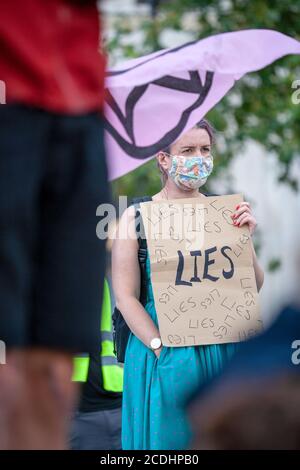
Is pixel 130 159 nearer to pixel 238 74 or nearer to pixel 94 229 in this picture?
pixel 238 74

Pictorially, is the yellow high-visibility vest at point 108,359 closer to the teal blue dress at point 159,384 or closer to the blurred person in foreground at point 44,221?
the teal blue dress at point 159,384

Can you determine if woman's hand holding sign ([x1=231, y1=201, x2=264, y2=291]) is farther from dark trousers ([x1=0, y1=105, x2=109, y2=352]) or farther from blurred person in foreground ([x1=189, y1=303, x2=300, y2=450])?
blurred person in foreground ([x1=189, y1=303, x2=300, y2=450])

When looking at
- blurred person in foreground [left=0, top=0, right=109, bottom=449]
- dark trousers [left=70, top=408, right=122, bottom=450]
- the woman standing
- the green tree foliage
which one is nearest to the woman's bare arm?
the woman standing

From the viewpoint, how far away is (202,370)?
4.26 metres

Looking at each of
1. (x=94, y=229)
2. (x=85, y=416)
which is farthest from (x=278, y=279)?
(x=94, y=229)

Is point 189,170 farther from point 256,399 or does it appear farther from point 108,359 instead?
point 256,399

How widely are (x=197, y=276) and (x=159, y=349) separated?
1.23ft

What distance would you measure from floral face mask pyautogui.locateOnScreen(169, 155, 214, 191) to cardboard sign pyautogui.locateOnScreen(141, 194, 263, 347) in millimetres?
102

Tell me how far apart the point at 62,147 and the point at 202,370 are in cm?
238

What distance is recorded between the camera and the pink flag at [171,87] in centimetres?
456

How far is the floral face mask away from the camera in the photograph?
4.39 meters

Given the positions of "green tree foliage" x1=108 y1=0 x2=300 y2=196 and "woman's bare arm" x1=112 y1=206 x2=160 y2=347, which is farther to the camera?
"green tree foliage" x1=108 y1=0 x2=300 y2=196

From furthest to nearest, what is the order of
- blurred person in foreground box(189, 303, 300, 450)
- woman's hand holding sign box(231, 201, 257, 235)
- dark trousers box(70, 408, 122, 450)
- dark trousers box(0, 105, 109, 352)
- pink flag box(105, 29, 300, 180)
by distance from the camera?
dark trousers box(70, 408, 122, 450) < pink flag box(105, 29, 300, 180) < woman's hand holding sign box(231, 201, 257, 235) < dark trousers box(0, 105, 109, 352) < blurred person in foreground box(189, 303, 300, 450)

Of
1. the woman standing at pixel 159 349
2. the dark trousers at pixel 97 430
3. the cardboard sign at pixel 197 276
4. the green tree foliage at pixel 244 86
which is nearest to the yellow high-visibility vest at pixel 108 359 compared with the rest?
the dark trousers at pixel 97 430
